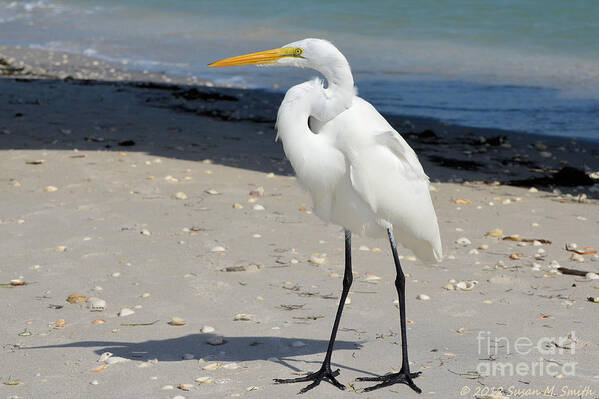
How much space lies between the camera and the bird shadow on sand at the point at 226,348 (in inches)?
154

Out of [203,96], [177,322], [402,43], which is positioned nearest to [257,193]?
[177,322]

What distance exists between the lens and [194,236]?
588 cm

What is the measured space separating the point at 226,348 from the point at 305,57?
1.49 metres

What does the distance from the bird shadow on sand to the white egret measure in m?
0.27

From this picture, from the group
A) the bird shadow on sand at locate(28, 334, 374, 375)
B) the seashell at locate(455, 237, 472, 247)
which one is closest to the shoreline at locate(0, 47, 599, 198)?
the seashell at locate(455, 237, 472, 247)

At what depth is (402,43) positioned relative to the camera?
20.5 meters

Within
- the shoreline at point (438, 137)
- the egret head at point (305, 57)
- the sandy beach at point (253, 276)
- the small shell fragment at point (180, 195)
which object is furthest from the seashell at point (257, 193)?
the egret head at point (305, 57)

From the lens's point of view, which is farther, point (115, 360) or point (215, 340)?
point (215, 340)

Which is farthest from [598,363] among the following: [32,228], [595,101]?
[595,101]

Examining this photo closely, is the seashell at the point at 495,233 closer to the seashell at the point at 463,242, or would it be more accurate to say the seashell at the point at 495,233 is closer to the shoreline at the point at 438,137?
the seashell at the point at 463,242

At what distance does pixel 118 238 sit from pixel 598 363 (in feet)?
11.1

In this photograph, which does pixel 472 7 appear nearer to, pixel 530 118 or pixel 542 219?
pixel 530 118

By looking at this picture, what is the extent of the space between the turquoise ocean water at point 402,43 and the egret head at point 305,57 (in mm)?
8239

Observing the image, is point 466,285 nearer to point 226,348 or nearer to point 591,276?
point 591,276
